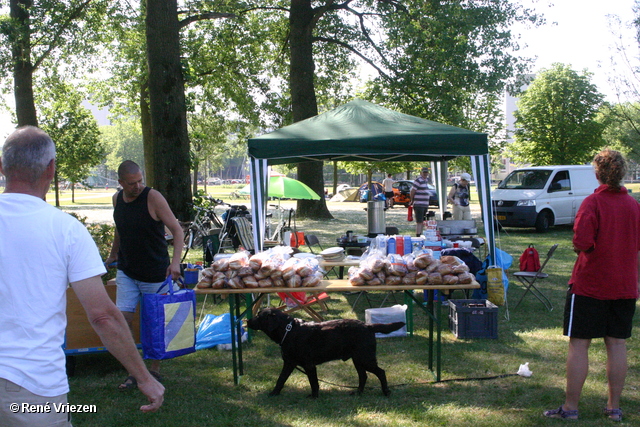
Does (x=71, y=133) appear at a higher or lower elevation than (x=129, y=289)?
higher

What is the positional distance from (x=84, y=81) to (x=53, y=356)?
26.2 metres

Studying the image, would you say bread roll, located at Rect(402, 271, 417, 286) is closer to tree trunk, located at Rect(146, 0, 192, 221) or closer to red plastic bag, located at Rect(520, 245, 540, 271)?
red plastic bag, located at Rect(520, 245, 540, 271)

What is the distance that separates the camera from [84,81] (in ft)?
83.0

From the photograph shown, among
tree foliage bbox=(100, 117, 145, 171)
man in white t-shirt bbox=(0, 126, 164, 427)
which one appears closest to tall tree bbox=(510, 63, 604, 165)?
man in white t-shirt bbox=(0, 126, 164, 427)

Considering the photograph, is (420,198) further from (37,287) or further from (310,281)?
(37,287)

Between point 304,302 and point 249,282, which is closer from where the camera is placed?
point 249,282

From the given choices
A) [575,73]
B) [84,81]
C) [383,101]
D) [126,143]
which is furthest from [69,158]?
[126,143]

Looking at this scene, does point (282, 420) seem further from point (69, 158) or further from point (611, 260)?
point (69, 158)

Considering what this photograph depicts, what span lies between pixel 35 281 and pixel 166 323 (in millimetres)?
2690

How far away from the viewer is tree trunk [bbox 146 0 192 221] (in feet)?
40.0

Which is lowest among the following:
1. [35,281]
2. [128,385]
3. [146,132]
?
[128,385]

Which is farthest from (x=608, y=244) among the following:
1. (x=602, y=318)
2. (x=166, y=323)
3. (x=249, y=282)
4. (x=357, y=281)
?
(x=166, y=323)

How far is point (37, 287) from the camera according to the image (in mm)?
→ 1877

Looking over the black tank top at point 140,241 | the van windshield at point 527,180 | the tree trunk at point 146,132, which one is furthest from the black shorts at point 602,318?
the tree trunk at point 146,132
